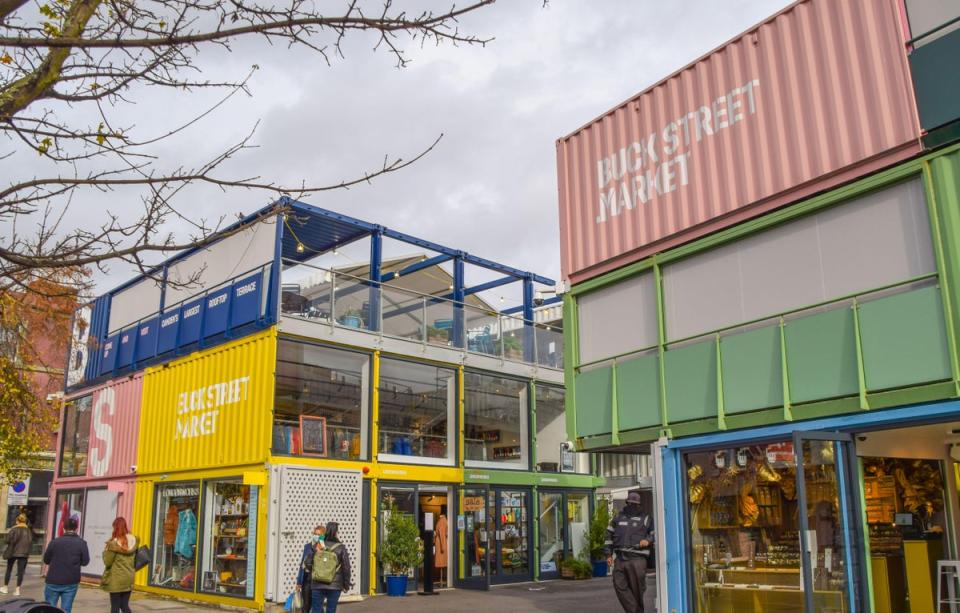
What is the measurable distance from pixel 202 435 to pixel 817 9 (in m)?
14.1

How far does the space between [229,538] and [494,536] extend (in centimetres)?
606

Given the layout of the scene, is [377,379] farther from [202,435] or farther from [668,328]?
[668,328]

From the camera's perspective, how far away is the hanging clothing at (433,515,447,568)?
1822 centimetres

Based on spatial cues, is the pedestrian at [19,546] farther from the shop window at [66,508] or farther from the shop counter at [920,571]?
the shop counter at [920,571]

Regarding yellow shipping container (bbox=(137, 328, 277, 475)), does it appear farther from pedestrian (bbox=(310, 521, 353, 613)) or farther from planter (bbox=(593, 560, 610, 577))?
planter (bbox=(593, 560, 610, 577))

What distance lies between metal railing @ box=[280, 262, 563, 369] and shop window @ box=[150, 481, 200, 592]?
4642 mm

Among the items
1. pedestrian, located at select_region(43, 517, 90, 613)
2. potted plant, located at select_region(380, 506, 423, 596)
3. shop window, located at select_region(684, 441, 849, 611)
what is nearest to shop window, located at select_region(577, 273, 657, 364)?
shop window, located at select_region(684, 441, 849, 611)

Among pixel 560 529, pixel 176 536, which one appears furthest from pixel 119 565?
pixel 560 529

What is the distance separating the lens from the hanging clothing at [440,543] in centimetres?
1822

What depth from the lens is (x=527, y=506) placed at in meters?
20.2

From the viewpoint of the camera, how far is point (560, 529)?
2092 cm

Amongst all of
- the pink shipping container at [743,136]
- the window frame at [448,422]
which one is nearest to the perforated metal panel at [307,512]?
the window frame at [448,422]

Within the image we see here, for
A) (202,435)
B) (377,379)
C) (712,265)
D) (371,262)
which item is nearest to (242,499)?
(202,435)

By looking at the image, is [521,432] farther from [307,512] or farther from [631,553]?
[631,553]
